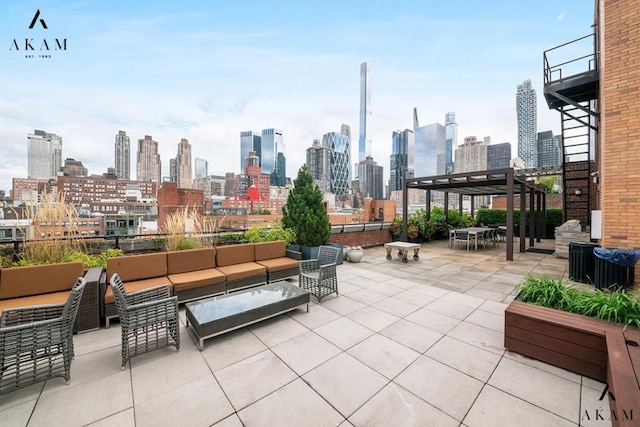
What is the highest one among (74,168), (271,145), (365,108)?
(365,108)

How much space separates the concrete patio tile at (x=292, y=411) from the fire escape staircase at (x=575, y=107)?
368 inches

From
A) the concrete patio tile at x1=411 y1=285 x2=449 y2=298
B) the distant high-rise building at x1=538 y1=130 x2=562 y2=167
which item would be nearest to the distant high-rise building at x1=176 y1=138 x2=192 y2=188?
the distant high-rise building at x1=538 y1=130 x2=562 y2=167

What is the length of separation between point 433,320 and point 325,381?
78.0 inches

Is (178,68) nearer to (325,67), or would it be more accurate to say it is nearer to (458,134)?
(325,67)

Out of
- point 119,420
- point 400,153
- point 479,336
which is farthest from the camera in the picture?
point 400,153

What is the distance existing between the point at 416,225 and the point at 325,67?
7.75m

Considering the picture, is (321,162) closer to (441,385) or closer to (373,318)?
(373,318)

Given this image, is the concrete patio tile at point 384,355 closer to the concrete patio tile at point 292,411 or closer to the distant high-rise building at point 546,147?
the concrete patio tile at point 292,411

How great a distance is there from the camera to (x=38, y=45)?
488 cm

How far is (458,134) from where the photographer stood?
12975 cm

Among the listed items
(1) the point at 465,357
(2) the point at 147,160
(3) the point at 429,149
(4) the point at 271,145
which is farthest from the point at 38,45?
(4) the point at 271,145

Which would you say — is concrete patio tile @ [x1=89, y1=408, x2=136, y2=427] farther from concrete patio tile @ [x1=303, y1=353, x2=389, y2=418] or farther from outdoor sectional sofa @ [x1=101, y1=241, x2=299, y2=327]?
outdoor sectional sofa @ [x1=101, y1=241, x2=299, y2=327]

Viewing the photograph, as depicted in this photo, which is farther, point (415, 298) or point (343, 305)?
point (415, 298)

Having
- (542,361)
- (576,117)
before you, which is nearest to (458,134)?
(576,117)
